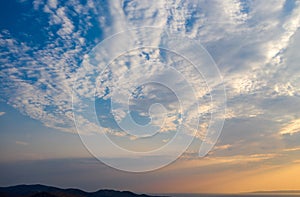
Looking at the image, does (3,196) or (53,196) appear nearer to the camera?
(53,196)

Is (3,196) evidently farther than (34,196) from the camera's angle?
Yes

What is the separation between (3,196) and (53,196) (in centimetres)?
3576

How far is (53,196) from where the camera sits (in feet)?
454

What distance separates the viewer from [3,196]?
153m

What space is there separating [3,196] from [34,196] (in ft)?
103

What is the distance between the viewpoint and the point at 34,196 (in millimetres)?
134375

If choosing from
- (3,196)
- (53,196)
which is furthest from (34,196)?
(3,196)

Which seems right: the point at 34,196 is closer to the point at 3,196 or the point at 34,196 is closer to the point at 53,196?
the point at 53,196

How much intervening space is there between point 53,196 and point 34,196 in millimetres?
8795
